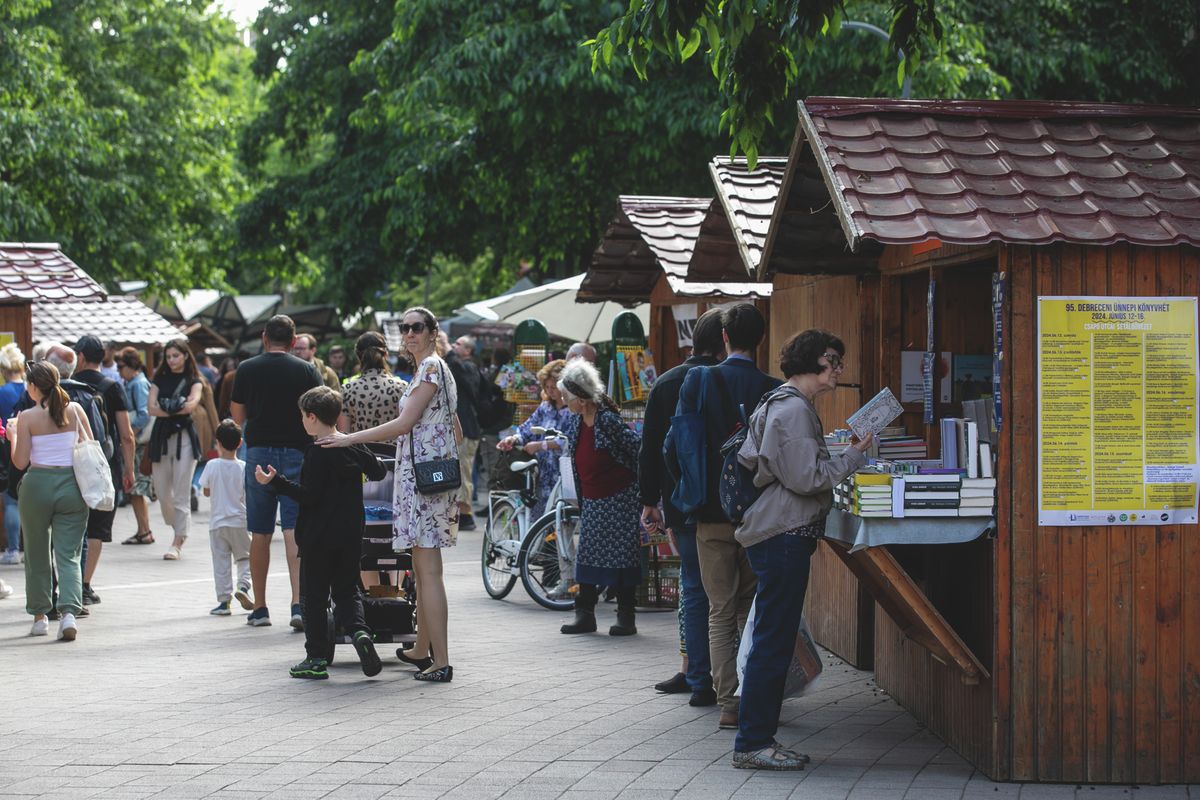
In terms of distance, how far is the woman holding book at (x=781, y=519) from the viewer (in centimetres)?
632

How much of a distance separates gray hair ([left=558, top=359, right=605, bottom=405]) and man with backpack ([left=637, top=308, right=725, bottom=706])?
6.35 feet

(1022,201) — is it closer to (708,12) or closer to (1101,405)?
(1101,405)

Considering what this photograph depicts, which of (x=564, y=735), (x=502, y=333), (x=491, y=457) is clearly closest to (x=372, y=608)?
(x=564, y=735)

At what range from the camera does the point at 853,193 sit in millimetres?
6285

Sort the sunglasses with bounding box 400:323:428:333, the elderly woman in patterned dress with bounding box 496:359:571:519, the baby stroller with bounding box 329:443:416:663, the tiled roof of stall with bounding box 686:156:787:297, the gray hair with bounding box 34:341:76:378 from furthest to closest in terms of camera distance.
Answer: the elderly woman in patterned dress with bounding box 496:359:571:519 < the gray hair with bounding box 34:341:76:378 < the tiled roof of stall with bounding box 686:156:787:297 < the baby stroller with bounding box 329:443:416:663 < the sunglasses with bounding box 400:323:428:333

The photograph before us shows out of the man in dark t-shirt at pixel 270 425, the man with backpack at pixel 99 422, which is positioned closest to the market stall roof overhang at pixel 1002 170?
the man in dark t-shirt at pixel 270 425

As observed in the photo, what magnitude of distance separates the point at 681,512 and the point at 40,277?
743cm

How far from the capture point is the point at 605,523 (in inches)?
410

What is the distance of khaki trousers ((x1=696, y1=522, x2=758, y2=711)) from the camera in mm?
7379

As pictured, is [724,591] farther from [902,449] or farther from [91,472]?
[91,472]

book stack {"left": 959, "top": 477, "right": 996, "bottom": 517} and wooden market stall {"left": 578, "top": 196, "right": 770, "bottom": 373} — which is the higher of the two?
wooden market stall {"left": 578, "top": 196, "right": 770, "bottom": 373}

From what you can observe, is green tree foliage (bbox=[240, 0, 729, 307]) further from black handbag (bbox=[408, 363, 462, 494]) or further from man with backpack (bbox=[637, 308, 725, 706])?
man with backpack (bbox=[637, 308, 725, 706])

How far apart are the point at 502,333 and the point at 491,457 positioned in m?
10.2

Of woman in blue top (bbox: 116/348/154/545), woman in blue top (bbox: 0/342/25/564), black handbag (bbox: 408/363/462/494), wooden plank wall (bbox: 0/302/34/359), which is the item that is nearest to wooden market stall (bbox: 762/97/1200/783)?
black handbag (bbox: 408/363/462/494)
